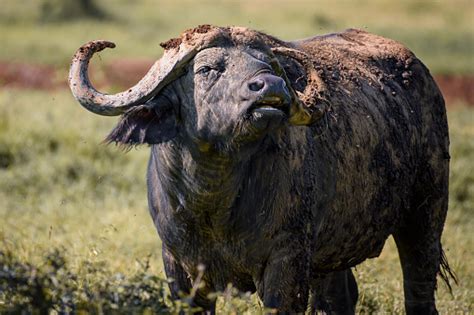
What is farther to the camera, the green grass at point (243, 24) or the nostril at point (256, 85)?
the green grass at point (243, 24)

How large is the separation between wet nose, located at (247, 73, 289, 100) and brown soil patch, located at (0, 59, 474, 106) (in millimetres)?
16877

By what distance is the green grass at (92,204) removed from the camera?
28.8ft

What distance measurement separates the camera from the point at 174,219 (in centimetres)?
607

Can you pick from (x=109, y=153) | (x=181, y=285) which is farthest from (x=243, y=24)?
(x=181, y=285)

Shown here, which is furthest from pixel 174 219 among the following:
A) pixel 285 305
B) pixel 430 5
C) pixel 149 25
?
pixel 430 5

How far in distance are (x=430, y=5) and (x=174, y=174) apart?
32.9 metres

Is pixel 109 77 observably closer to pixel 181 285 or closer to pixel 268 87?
pixel 181 285

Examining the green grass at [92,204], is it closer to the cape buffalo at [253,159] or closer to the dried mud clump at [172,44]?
the cape buffalo at [253,159]

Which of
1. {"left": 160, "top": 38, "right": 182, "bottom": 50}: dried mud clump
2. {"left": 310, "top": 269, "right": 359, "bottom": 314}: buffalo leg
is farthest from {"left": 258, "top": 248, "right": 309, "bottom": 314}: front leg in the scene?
{"left": 310, "top": 269, "right": 359, "bottom": 314}: buffalo leg

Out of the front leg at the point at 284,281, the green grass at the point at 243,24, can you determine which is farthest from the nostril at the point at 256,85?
the green grass at the point at 243,24

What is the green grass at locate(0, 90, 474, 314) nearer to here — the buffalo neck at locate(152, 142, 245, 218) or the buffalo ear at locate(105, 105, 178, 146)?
the buffalo neck at locate(152, 142, 245, 218)

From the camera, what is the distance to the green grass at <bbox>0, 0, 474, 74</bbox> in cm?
2811

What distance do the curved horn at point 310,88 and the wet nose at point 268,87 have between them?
358 millimetres

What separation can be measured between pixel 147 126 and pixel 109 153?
822 cm
